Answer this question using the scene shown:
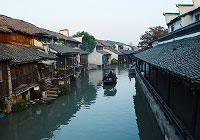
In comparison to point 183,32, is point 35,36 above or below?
above

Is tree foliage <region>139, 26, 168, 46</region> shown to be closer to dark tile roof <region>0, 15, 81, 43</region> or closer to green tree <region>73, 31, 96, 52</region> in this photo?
green tree <region>73, 31, 96, 52</region>

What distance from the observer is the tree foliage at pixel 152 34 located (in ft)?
131

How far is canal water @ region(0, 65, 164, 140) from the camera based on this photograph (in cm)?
957

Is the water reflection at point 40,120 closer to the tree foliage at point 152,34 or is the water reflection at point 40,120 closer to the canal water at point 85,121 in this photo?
the canal water at point 85,121

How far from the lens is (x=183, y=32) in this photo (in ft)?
38.0

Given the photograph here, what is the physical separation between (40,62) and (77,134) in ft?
29.3

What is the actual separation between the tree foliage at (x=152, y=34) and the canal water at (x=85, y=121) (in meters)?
28.9

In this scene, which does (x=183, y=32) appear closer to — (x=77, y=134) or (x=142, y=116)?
(x=142, y=116)

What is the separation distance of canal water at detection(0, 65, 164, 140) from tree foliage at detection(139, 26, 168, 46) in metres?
28.9

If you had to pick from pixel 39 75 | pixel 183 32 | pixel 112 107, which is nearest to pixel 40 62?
pixel 39 75

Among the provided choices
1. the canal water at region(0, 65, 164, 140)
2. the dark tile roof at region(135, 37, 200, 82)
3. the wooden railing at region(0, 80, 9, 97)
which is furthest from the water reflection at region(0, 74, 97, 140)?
the dark tile roof at region(135, 37, 200, 82)

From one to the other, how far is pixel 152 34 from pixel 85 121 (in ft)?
122

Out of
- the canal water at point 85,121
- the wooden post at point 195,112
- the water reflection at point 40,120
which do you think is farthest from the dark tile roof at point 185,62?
the water reflection at point 40,120

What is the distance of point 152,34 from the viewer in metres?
42.1
